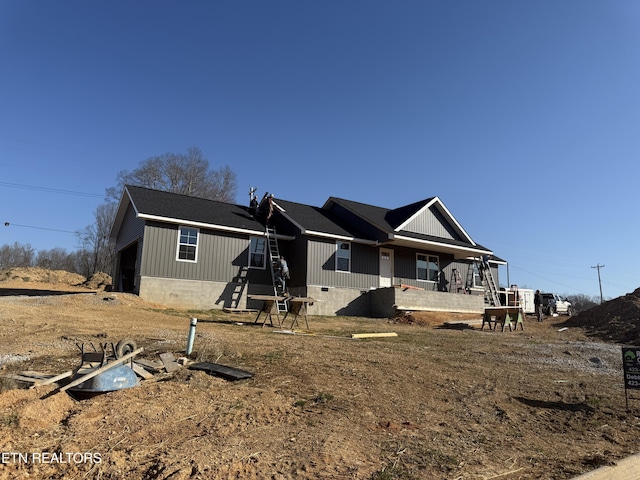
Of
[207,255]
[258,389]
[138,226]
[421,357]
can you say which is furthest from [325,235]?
[258,389]

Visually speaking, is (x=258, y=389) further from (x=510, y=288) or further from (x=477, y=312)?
(x=510, y=288)

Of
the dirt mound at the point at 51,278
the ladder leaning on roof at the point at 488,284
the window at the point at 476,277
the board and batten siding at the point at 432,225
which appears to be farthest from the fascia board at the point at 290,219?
the dirt mound at the point at 51,278

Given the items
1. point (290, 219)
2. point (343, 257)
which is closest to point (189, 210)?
point (290, 219)

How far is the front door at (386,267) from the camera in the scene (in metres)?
24.4

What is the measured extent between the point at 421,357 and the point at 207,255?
13440 mm

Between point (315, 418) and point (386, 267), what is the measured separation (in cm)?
2009

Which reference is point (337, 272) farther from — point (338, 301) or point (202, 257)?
point (202, 257)

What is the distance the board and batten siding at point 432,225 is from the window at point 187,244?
11.2m

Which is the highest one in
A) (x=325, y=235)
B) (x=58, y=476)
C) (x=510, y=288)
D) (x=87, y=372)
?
(x=325, y=235)

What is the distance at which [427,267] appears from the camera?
86.3 ft

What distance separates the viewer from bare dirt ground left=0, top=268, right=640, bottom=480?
3795 millimetres

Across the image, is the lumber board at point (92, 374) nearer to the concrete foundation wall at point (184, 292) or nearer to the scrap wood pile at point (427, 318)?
the concrete foundation wall at point (184, 292)

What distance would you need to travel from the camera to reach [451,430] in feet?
16.2

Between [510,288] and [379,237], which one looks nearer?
[379,237]
